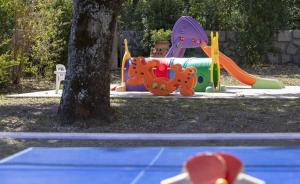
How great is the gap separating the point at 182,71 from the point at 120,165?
7.28m

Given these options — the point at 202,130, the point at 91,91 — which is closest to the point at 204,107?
the point at 202,130

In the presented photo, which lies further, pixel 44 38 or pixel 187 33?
pixel 44 38

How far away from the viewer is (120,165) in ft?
16.6

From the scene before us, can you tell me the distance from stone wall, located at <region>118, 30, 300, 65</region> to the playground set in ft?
17.0

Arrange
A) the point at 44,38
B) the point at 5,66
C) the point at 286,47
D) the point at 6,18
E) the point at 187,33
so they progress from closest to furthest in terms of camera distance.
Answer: the point at 5,66
the point at 6,18
the point at 187,33
the point at 44,38
the point at 286,47

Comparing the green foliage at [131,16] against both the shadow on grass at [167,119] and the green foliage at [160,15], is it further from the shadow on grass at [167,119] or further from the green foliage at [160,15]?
the shadow on grass at [167,119]

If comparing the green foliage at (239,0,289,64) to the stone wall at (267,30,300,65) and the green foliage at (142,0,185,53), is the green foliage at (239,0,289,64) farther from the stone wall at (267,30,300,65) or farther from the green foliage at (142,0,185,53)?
the green foliage at (142,0,185,53)

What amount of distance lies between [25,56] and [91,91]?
659 centimetres

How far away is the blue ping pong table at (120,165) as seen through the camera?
4477 mm

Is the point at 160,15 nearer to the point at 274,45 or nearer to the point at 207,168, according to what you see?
the point at 274,45

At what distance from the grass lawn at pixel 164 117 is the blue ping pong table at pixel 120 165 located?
1402mm

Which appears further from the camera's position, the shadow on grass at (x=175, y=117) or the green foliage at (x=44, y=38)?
the green foliage at (x=44, y=38)

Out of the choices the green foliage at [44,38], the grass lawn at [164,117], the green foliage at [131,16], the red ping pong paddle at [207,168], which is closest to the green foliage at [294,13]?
the green foliage at [131,16]

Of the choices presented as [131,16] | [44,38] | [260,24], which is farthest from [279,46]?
[44,38]
